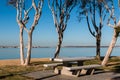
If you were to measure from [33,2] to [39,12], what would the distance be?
0.78 metres

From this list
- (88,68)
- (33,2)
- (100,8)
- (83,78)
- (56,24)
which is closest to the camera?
(83,78)

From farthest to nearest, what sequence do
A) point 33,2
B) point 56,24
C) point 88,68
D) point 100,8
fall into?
point 100,8 → point 56,24 → point 33,2 → point 88,68

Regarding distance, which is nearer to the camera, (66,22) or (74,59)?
(74,59)

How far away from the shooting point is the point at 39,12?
854 inches

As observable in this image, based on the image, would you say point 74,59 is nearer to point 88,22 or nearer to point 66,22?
point 66,22

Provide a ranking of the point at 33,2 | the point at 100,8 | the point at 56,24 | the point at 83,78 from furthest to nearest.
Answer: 1. the point at 100,8
2. the point at 56,24
3. the point at 33,2
4. the point at 83,78

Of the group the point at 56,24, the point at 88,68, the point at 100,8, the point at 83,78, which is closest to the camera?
the point at 83,78

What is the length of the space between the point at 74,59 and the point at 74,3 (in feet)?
45.0

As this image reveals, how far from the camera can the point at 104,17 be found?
30297 mm

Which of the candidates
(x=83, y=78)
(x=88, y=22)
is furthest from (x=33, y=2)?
(x=88, y=22)

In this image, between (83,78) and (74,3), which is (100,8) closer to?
(74,3)

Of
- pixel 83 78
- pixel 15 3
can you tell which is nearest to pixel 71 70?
pixel 83 78

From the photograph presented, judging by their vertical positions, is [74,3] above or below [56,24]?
above

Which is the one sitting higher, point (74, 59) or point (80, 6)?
point (80, 6)
